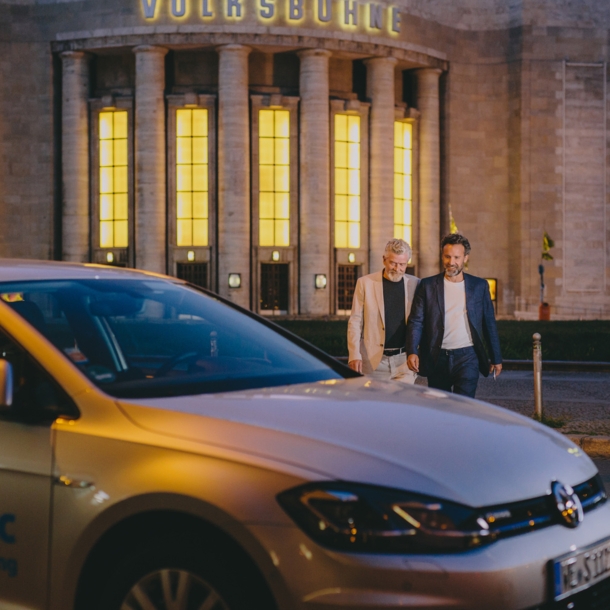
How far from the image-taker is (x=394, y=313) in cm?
838

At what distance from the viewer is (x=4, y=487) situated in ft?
12.2

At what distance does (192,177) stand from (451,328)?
145 feet

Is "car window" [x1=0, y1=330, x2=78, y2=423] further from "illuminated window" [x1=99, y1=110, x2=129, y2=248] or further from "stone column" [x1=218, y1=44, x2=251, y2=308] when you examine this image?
"illuminated window" [x1=99, y1=110, x2=129, y2=248]

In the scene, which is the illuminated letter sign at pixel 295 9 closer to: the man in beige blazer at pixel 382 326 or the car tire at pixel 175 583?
the man in beige blazer at pixel 382 326

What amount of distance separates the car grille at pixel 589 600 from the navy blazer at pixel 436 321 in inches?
177

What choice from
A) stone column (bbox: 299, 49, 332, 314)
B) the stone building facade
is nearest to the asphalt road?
the stone building facade

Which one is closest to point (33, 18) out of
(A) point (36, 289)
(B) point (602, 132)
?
(B) point (602, 132)

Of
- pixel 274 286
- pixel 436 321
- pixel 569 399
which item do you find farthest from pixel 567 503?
pixel 274 286

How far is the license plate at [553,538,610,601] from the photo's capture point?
3.36 metres

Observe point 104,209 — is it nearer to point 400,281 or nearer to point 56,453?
point 400,281

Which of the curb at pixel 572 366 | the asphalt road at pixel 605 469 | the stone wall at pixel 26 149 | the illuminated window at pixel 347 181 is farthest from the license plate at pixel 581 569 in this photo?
the stone wall at pixel 26 149

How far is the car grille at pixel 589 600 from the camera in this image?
11.0 feet

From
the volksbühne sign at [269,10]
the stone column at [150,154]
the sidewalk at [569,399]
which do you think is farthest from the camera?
the stone column at [150,154]

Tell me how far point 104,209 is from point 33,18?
33.8ft
